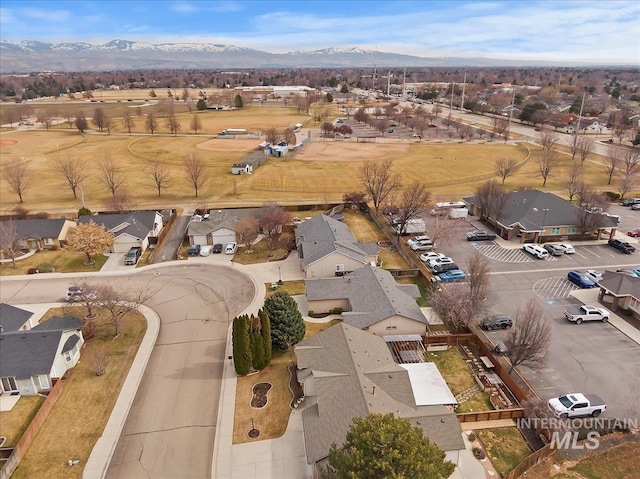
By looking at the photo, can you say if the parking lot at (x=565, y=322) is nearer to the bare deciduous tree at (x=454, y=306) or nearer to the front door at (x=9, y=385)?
the bare deciduous tree at (x=454, y=306)

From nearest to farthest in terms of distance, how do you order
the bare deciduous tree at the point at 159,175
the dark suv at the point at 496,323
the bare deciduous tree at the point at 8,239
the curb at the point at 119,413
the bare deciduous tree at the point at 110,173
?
the curb at the point at 119,413 → the dark suv at the point at 496,323 → the bare deciduous tree at the point at 8,239 → the bare deciduous tree at the point at 110,173 → the bare deciduous tree at the point at 159,175

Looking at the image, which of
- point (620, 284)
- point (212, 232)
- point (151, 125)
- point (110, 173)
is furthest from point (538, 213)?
point (151, 125)

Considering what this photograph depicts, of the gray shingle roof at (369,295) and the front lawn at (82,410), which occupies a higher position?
Result: the gray shingle roof at (369,295)

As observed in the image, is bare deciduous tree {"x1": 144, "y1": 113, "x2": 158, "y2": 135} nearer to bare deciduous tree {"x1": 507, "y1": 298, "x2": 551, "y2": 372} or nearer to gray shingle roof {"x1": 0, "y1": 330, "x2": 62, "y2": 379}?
gray shingle roof {"x1": 0, "y1": 330, "x2": 62, "y2": 379}

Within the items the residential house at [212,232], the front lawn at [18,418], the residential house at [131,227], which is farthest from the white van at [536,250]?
the front lawn at [18,418]

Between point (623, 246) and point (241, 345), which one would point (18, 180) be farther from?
point (623, 246)

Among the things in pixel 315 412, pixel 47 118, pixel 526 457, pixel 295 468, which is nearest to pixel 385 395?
pixel 315 412

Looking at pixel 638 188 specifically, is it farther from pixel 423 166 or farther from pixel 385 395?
pixel 385 395
